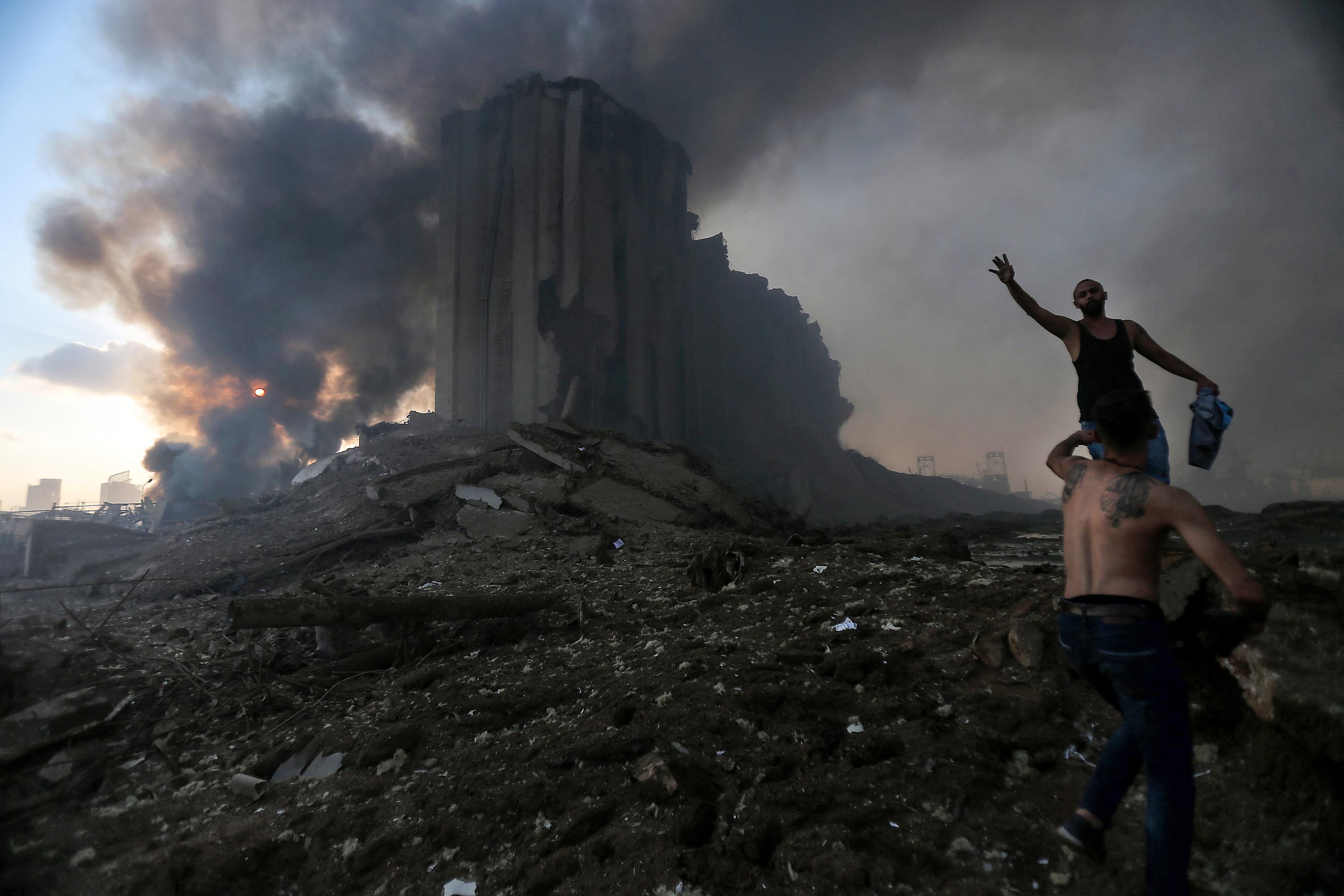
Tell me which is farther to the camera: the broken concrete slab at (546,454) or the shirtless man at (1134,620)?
the broken concrete slab at (546,454)

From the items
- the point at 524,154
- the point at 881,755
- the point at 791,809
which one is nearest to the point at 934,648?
the point at 881,755

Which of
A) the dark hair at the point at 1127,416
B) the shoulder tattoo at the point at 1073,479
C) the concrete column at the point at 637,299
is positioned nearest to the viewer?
the dark hair at the point at 1127,416

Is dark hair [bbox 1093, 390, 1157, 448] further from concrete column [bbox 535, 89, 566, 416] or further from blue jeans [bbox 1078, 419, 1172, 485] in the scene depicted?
concrete column [bbox 535, 89, 566, 416]

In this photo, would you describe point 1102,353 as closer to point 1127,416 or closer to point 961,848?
point 1127,416

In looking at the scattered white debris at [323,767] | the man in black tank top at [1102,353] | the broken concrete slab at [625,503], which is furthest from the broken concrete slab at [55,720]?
the broken concrete slab at [625,503]

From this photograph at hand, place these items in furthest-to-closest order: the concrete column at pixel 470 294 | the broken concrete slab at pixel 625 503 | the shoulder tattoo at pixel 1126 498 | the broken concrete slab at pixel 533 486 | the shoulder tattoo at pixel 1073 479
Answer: the concrete column at pixel 470 294
the broken concrete slab at pixel 533 486
the broken concrete slab at pixel 625 503
the shoulder tattoo at pixel 1073 479
the shoulder tattoo at pixel 1126 498

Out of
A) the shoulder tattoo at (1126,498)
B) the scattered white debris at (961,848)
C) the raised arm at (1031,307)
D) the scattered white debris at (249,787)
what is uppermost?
the raised arm at (1031,307)

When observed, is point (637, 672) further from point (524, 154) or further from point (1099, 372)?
point (524, 154)

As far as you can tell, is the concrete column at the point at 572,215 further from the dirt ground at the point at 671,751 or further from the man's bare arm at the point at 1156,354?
the man's bare arm at the point at 1156,354
